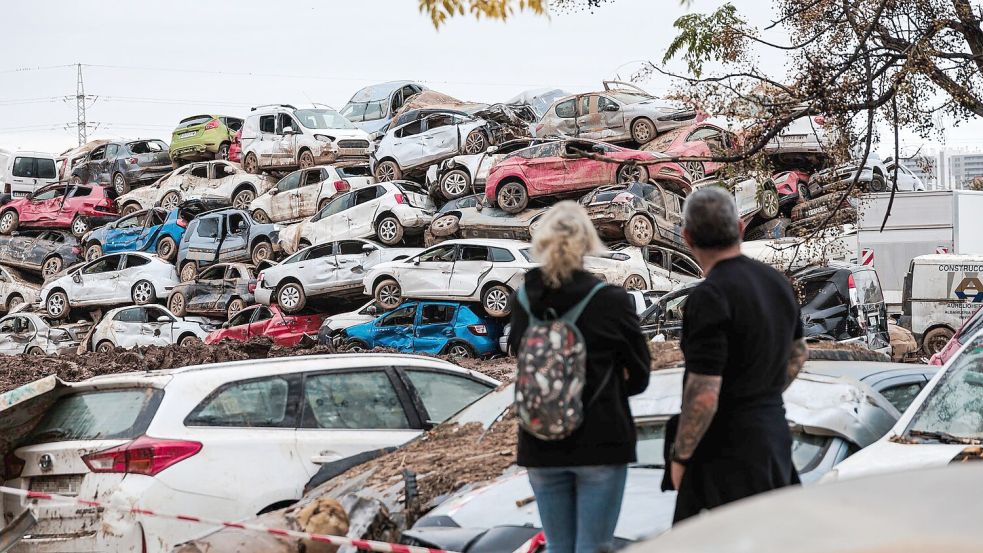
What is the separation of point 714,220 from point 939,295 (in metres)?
18.8

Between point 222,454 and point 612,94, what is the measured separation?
25.8 m

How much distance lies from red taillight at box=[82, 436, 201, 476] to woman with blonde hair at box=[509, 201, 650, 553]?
291 cm

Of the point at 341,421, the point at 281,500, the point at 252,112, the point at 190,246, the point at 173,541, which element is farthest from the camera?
the point at 252,112

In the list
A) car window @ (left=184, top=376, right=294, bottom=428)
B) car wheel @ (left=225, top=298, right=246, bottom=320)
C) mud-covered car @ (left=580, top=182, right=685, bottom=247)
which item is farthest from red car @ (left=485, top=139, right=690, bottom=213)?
car window @ (left=184, top=376, right=294, bottom=428)

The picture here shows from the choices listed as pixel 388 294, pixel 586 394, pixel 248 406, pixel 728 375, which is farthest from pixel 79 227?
pixel 728 375

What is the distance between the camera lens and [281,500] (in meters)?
6.47

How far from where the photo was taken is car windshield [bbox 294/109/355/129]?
113 ft

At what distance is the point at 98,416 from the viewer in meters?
6.66

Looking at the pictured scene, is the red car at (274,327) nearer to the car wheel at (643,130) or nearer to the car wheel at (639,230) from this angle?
the car wheel at (639,230)

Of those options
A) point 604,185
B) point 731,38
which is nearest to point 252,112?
point 604,185

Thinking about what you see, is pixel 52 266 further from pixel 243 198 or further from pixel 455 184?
pixel 455 184

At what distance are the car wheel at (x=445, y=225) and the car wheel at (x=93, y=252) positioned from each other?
13.2 metres

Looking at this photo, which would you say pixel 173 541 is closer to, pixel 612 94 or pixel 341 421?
pixel 341 421

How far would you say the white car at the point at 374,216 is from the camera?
26609mm
